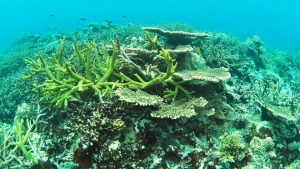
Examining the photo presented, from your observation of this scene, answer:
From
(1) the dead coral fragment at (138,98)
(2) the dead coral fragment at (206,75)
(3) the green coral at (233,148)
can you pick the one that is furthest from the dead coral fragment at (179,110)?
(3) the green coral at (233,148)

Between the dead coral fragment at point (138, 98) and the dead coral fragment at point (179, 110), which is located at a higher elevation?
the dead coral fragment at point (138, 98)

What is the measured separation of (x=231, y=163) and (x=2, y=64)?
12820 mm

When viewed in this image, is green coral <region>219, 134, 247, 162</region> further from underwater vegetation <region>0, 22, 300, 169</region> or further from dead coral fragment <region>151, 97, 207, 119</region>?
dead coral fragment <region>151, 97, 207, 119</region>

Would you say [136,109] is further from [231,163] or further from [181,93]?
[231,163]

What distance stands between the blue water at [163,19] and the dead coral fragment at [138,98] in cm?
2086

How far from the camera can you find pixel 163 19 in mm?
59125

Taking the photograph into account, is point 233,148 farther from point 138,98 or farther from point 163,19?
point 163,19

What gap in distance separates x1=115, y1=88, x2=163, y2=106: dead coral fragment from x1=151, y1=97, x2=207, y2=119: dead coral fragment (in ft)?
0.52

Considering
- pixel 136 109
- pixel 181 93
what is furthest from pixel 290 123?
pixel 136 109

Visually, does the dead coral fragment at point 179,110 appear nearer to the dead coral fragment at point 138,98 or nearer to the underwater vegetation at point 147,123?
the underwater vegetation at point 147,123

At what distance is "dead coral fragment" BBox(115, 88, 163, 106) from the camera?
348cm

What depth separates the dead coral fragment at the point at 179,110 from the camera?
346cm

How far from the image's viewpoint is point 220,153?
3.73 meters

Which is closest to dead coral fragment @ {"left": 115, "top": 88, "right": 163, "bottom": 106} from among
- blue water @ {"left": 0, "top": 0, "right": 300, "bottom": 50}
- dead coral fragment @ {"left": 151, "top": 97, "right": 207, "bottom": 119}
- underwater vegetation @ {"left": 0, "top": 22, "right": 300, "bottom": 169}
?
underwater vegetation @ {"left": 0, "top": 22, "right": 300, "bottom": 169}
